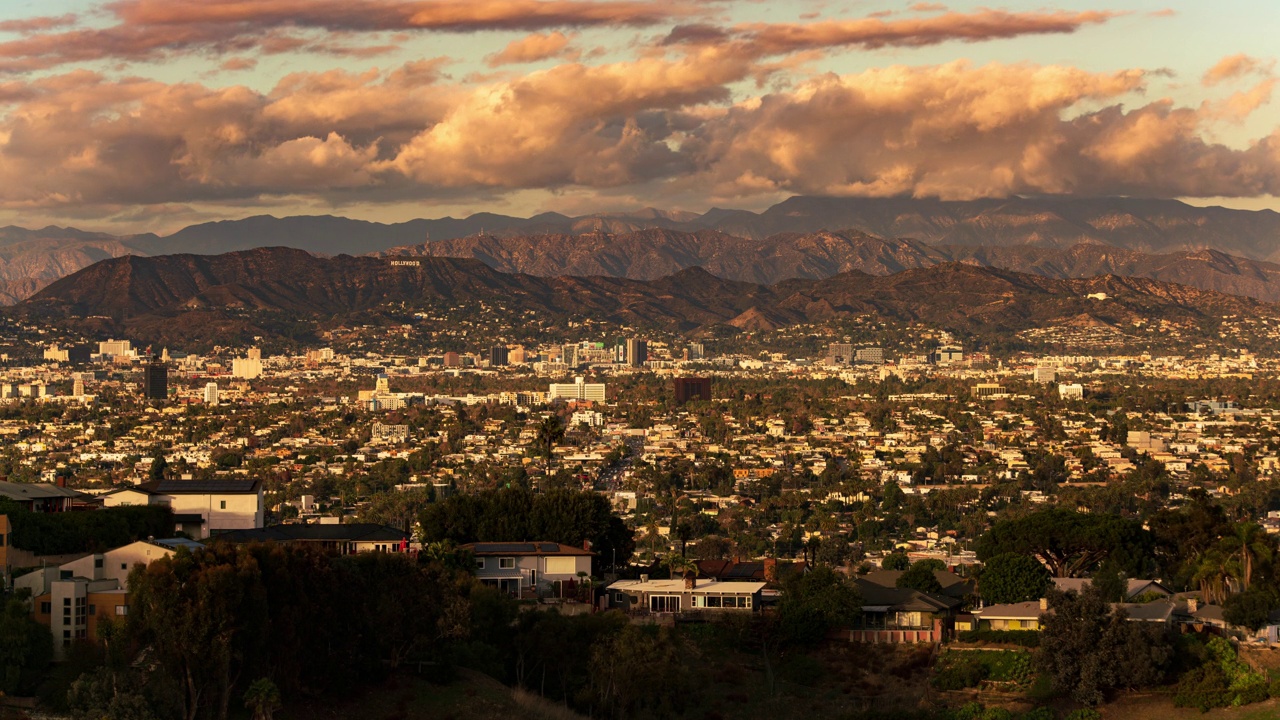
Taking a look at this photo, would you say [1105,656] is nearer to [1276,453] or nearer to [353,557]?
[353,557]

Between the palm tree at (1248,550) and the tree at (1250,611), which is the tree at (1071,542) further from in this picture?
the tree at (1250,611)

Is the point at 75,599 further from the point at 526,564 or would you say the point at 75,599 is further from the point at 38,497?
the point at 38,497

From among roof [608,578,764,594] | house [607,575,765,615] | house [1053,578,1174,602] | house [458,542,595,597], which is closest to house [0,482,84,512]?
house [458,542,595,597]

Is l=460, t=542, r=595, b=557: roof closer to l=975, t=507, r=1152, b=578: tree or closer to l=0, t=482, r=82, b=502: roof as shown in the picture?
l=975, t=507, r=1152, b=578: tree

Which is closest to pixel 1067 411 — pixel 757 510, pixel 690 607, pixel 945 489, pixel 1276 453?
pixel 1276 453

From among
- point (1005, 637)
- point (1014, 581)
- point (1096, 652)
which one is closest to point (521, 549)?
point (1014, 581)

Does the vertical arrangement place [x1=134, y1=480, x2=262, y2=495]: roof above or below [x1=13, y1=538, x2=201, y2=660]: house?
above
